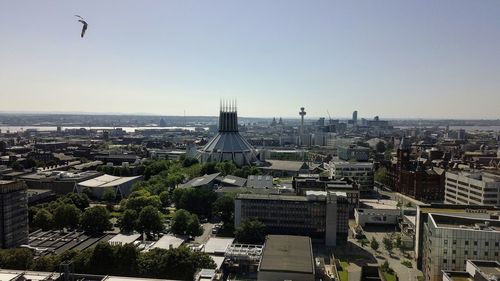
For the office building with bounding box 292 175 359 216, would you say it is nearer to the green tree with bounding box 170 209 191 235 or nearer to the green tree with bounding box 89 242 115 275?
the green tree with bounding box 170 209 191 235

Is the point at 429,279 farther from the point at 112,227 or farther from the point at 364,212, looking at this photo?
the point at 112,227

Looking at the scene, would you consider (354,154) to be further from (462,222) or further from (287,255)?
(287,255)

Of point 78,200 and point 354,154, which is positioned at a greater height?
point 354,154

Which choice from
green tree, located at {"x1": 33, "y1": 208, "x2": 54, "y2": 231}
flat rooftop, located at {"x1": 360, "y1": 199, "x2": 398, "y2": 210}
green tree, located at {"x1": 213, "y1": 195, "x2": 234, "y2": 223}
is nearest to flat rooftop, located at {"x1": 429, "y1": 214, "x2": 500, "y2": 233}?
green tree, located at {"x1": 213, "y1": 195, "x2": 234, "y2": 223}

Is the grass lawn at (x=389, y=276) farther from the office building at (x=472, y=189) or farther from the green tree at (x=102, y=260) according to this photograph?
the office building at (x=472, y=189)

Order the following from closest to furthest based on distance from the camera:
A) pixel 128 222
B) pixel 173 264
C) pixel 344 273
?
pixel 173 264, pixel 344 273, pixel 128 222

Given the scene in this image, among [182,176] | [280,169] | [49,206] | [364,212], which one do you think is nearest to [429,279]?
[364,212]

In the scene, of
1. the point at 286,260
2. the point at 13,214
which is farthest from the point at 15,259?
the point at 286,260
